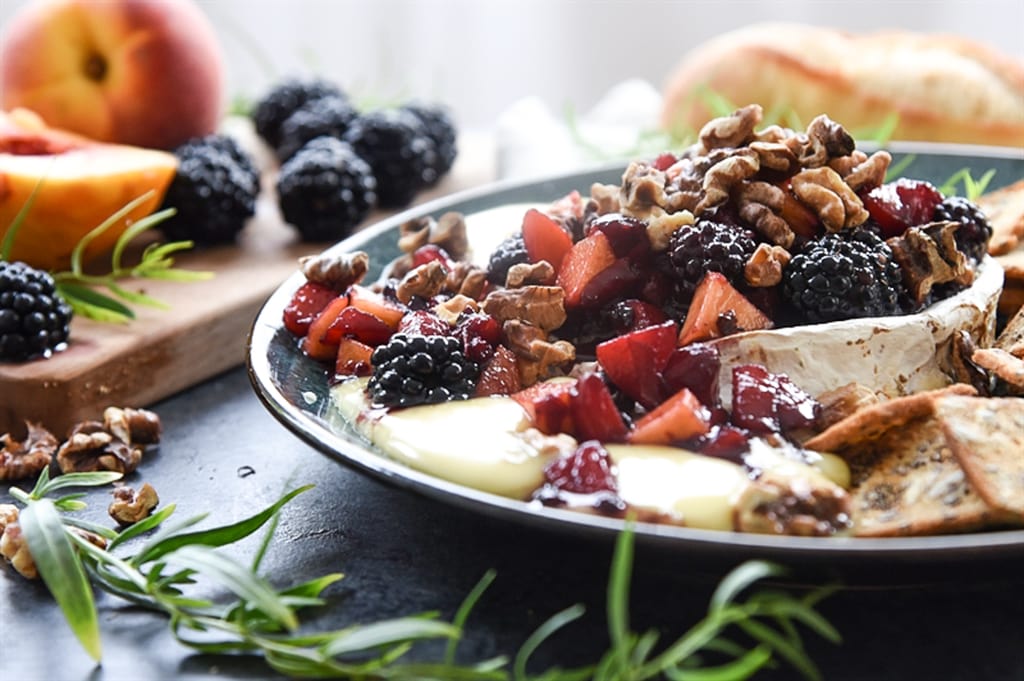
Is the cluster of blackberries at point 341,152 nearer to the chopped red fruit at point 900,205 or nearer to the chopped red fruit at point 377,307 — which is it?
the chopped red fruit at point 377,307

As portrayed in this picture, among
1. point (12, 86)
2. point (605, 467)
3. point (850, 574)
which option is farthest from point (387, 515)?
point (12, 86)

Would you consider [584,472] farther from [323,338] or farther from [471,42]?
[471,42]

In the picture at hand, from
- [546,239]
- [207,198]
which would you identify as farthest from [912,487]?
[207,198]

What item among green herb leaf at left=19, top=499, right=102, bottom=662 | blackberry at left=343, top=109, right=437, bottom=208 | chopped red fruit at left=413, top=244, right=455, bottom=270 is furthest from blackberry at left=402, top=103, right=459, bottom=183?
green herb leaf at left=19, top=499, right=102, bottom=662

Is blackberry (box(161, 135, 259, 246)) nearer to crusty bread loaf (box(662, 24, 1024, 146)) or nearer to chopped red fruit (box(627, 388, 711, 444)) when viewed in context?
crusty bread loaf (box(662, 24, 1024, 146))

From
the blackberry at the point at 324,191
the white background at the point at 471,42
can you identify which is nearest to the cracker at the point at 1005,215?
the blackberry at the point at 324,191

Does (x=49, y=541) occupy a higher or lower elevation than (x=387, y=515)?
higher

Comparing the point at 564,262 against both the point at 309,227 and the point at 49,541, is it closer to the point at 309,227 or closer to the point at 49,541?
the point at 49,541
